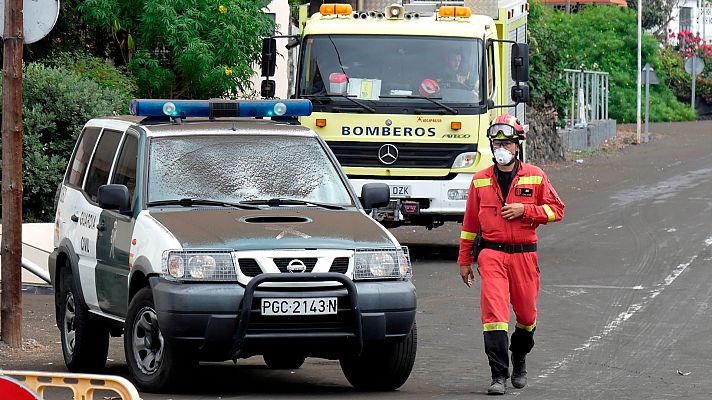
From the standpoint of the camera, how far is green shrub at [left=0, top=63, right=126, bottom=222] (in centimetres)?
1800

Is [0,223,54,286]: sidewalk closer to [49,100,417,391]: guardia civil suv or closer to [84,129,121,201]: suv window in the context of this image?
[49,100,417,391]: guardia civil suv

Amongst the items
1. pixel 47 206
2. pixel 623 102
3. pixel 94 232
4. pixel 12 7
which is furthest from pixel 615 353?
pixel 623 102

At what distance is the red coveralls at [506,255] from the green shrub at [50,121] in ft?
29.4

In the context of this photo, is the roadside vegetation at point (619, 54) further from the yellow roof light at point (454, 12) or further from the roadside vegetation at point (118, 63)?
the yellow roof light at point (454, 12)

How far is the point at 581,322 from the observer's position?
13430mm

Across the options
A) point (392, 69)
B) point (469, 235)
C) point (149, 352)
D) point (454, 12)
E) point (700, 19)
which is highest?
point (700, 19)

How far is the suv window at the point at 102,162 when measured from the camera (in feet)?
35.2

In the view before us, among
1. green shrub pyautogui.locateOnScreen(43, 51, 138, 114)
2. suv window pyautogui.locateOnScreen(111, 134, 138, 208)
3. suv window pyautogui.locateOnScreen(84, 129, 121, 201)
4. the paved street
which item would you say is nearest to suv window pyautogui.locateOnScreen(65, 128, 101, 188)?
suv window pyautogui.locateOnScreen(84, 129, 121, 201)

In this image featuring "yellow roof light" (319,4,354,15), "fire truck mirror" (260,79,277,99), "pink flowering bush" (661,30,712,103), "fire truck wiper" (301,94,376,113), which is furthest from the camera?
"pink flowering bush" (661,30,712,103)

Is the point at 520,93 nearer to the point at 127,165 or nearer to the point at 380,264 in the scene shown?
the point at 127,165

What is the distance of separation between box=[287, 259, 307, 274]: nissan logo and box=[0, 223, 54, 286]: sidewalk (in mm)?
7074

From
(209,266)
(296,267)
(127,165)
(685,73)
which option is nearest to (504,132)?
(296,267)

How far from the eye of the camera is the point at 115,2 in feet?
70.5

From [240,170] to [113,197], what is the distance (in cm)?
90
